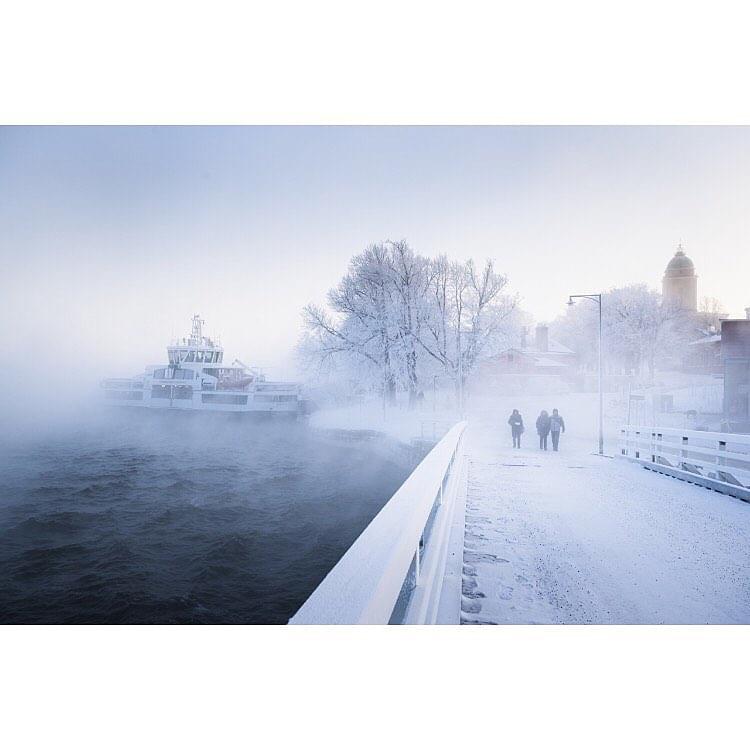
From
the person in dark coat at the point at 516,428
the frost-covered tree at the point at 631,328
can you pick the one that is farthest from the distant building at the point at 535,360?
the person in dark coat at the point at 516,428

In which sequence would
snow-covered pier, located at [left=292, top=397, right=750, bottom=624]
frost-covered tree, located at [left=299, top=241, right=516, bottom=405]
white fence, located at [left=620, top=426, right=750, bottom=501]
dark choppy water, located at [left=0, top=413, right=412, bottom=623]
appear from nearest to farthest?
1. snow-covered pier, located at [left=292, top=397, right=750, bottom=624]
2. white fence, located at [left=620, top=426, right=750, bottom=501]
3. dark choppy water, located at [left=0, top=413, right=412, bottom=623]
4. frost-covered tree, located at [left=299, top=241, right=516, bottom=405]

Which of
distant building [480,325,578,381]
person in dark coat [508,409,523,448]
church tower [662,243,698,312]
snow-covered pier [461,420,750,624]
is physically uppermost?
church tower [662,243,698,312]

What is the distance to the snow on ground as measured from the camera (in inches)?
79.5

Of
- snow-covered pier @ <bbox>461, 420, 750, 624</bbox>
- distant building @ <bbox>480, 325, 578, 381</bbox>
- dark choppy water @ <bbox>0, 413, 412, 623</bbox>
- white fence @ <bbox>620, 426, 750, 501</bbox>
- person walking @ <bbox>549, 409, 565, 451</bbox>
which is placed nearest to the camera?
snow-covered pier @ <bbox>461, 420, 750, 624</bbox>

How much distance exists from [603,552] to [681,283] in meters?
4.52

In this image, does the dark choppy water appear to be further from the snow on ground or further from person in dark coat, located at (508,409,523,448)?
the snow on ground

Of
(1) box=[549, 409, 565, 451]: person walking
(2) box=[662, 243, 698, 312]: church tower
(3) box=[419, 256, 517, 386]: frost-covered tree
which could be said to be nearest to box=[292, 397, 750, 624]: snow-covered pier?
(2) box=[662, 243, 698, 312]: church tower

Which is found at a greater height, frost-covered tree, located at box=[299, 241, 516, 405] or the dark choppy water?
frost-covered tree, located at box=[299, 241, 516, 405]

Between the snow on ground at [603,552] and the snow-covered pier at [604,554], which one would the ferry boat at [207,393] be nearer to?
the snow on ground at [603,552]

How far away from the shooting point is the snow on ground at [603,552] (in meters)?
2.02

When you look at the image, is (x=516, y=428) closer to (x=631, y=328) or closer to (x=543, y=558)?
(x=631, y=328)

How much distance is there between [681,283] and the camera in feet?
18.8

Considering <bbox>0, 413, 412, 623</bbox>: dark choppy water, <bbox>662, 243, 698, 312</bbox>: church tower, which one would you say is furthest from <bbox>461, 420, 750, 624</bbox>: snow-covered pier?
<bbox>0, 413, 412, 623</bbox>: dark choppy water

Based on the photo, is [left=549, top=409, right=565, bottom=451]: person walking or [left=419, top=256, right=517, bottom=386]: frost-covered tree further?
[left=549, top=409, right=565, bottom=451]: person walking
